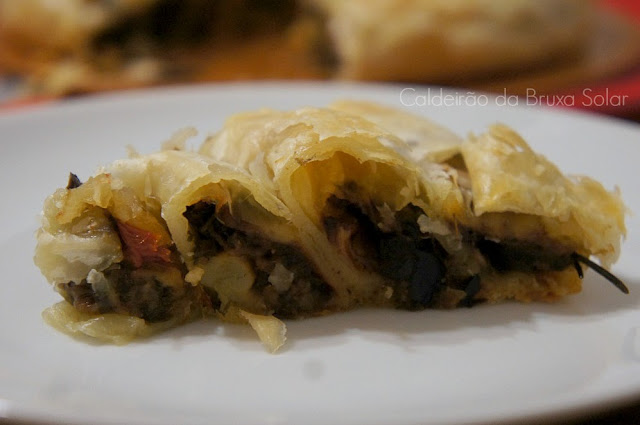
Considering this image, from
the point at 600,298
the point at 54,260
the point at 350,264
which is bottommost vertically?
the point at 600,298

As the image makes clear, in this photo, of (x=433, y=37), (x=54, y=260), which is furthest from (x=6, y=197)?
(x=433, y=37)

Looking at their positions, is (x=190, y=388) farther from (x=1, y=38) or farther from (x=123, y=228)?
(x=1, y=38)

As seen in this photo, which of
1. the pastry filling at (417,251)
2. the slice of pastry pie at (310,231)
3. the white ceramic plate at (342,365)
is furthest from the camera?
the pastry filling at (417,251)

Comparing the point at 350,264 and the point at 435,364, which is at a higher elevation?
the point at 350,264

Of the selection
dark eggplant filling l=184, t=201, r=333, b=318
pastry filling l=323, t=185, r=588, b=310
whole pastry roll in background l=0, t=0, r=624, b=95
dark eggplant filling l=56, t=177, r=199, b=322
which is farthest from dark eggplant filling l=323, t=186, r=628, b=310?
whole pastry roll in background l=0, t=0, r=624, b=95

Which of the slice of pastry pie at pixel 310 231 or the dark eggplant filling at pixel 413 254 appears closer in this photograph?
the slice of pastry pie at pixel 310 231

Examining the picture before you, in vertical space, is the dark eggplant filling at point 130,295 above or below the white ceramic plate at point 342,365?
above

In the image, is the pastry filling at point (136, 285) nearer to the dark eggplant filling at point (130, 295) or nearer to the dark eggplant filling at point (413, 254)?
the dark eggplant filling at point (130, 295)

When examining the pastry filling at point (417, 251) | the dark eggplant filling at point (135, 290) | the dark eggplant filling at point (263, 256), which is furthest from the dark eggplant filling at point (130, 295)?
the pastry filling at point (417, 251)
